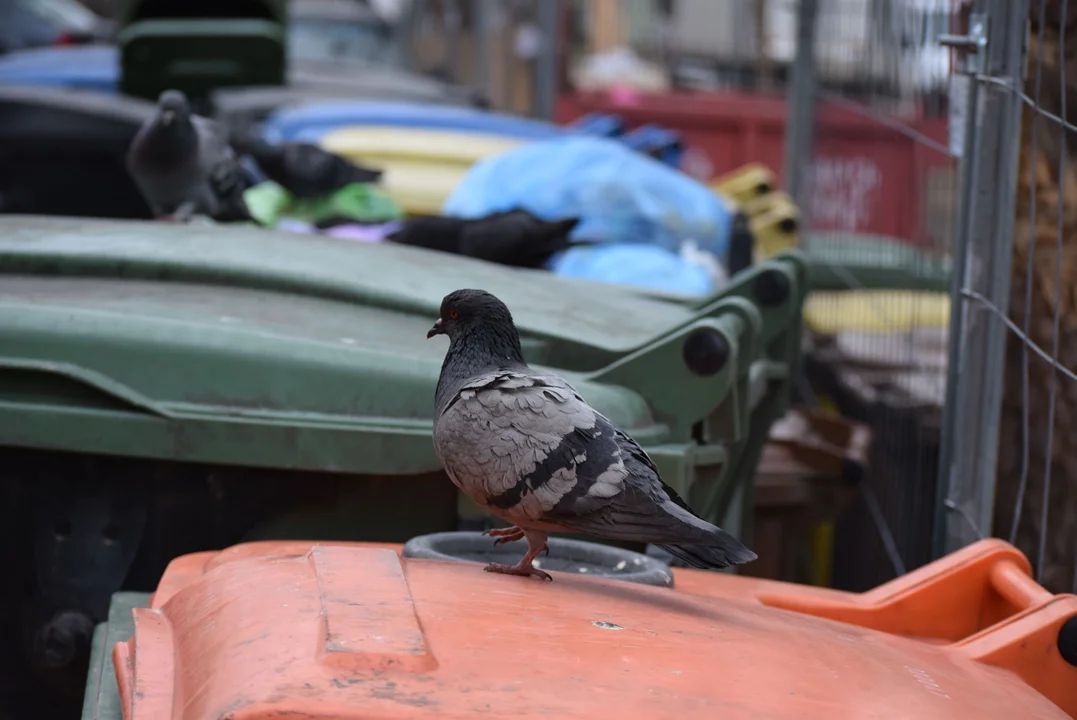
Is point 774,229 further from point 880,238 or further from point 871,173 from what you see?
point 871,173

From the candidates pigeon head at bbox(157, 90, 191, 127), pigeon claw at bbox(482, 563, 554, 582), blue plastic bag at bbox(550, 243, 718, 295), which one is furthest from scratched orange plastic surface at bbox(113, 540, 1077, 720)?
pigeon head at bbox(157, 90, 191, 127)

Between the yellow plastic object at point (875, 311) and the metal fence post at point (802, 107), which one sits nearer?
the yellow plastic object at point (875, 311)

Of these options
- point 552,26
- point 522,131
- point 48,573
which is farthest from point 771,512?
point 552,26

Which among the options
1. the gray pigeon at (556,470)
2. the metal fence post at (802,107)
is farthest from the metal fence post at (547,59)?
the gray pigeon at (556,470)

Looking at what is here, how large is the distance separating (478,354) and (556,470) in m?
0.25

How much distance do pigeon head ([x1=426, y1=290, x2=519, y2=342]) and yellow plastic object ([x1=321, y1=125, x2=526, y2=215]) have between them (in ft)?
12.4

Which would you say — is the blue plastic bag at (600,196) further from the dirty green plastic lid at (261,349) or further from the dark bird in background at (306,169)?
the dirty green plastic lid at (261,349)

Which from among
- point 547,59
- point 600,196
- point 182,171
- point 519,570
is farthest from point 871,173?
point 519,570

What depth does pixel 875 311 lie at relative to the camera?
6941 millimetres

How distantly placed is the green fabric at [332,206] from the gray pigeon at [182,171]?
0.25m

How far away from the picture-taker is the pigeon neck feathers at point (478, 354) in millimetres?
2184

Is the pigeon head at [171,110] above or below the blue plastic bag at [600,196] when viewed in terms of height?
above

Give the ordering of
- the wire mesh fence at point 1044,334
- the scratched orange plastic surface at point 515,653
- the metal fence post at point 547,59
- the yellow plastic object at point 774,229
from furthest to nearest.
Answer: the metal fence post at point 547,59, the yellow plastic object at point 774,229, the wire mesh fence at point 1044,334, the scratched orange plastic surface at point 515,653

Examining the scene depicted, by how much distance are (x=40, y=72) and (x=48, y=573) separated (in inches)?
234
